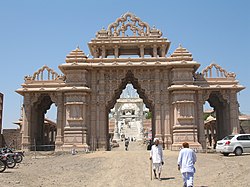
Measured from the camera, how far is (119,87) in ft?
97.9

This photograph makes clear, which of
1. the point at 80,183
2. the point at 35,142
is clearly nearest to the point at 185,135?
the point at 35,142

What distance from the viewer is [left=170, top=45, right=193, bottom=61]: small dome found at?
28.6 m

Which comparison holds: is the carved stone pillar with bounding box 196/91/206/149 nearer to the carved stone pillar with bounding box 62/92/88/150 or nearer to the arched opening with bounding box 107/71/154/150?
the carved stone pillar with bounding box 62/92/88/150

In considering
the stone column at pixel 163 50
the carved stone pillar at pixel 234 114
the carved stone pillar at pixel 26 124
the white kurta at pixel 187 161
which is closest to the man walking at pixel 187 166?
the white kurta at pixel 187 161

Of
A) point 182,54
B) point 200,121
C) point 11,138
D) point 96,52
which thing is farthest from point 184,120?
point 11,138

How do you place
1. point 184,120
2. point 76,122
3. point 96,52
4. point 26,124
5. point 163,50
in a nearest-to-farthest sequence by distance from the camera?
point 184,120 < point 76,122 < point 26,124 < point 163,50 < point 96,52

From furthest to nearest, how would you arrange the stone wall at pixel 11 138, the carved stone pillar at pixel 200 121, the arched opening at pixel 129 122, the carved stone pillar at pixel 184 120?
1. the arched opening at pixel 129 122
2. the stone wall at pixel 11 138
3. the carved stone pillar at pixel 200 121
4. the carved stone pillar at pixel 184 120

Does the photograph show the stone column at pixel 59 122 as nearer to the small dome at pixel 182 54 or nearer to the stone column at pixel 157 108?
the stone column at pixel 157 108

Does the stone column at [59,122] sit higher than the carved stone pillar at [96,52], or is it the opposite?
the carved stone pillar at [96,52]

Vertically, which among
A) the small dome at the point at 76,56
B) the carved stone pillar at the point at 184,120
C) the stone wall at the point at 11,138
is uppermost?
the small dome at the point at 76,56

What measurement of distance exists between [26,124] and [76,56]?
7876 millimetres

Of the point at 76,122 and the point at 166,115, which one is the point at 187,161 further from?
the point at 76,122

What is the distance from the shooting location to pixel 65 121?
92.0ft

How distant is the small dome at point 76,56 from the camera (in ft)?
94.4
